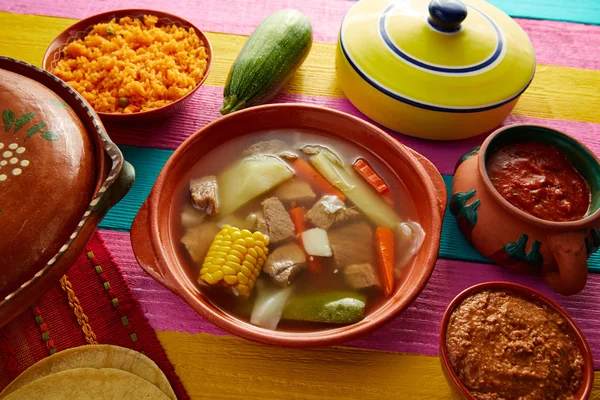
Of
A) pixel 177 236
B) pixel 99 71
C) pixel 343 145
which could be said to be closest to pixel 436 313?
pixel 343 145

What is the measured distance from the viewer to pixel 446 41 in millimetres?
1572

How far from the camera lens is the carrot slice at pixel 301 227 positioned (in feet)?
4.20

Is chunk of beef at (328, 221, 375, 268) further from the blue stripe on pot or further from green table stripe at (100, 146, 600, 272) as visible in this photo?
the blue stripe on pot

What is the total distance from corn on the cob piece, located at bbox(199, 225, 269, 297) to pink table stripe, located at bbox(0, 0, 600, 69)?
1.13m

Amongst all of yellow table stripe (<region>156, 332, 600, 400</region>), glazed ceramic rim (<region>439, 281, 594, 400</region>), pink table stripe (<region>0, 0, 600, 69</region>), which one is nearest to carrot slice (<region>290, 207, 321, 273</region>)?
yellow table stripe (<region>156, 332, 600, 400</region>)

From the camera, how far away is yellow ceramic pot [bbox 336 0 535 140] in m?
1.53

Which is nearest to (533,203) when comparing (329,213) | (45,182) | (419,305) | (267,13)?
(419,305)

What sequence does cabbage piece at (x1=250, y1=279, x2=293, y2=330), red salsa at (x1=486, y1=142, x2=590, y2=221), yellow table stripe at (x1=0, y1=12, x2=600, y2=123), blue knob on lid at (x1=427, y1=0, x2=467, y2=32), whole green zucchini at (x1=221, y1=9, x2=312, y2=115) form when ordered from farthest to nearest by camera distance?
yellow table stripe at (x1=0, y1=12, x2=600, y2=123) → whole green zucchini at (x1=221, y1=9, x2=312, y2=115) → blue knob on lid at (x1=427, y1=0, x2=467, y2=32) → red salsa at (x1=486, y1=142, x2=590, y2=221) → cabbage piece at (x1=250, y1=279, x2=293, y2=330)

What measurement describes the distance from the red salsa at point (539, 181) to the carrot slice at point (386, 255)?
325 millimetres

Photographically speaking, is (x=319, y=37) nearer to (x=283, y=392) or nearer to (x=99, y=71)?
(x=99, y=71)

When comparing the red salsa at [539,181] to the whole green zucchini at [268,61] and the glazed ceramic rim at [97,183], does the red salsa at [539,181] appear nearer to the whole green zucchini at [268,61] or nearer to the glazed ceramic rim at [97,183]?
the whole green zucchini at [268,61]

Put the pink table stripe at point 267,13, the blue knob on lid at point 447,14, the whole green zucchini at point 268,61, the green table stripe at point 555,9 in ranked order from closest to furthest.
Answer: the blue knob on lid at point 447,14
the whole green zucchini at point 268,61
the pink table stripe at point 267,13
the green table stripe at point 555,9

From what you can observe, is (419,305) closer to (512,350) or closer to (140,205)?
(512,350)

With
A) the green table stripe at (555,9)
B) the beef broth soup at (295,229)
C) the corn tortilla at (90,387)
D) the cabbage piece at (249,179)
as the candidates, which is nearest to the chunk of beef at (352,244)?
the beef broth soup at (295,229)
